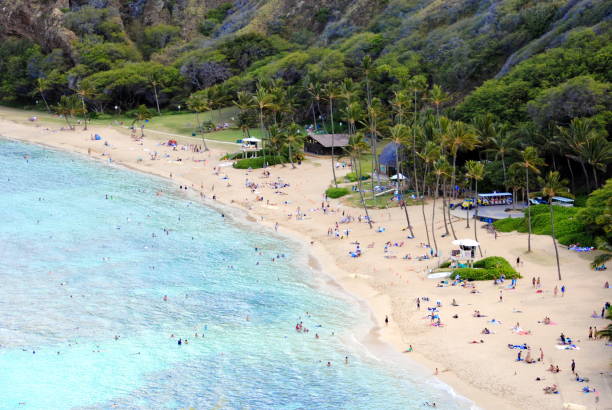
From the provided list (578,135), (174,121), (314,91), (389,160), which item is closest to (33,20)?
(174,121)

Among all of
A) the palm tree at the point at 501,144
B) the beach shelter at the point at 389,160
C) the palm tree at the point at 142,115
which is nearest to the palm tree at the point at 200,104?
the palm tree at the point at 142,115

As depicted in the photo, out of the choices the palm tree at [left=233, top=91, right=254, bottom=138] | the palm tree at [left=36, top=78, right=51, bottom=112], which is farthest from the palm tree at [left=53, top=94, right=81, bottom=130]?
the palm tree at [left=233, top=91, right=254, bottom=138]

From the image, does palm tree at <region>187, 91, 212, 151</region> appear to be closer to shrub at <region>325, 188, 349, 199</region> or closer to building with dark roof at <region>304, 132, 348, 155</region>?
building with dark roof at <region>304, 132, 348, 155</region>

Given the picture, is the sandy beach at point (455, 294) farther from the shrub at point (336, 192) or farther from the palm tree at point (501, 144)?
the palm tree at point (501, 144)

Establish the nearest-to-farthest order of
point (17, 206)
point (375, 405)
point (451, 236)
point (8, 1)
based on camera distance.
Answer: point (375, 405) < point (451, 236) < point (17, 206) < point (8, 1)

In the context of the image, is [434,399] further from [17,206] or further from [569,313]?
[17,206]

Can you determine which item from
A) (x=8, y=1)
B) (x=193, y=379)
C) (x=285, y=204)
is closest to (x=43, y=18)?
(x=8, y=1)
